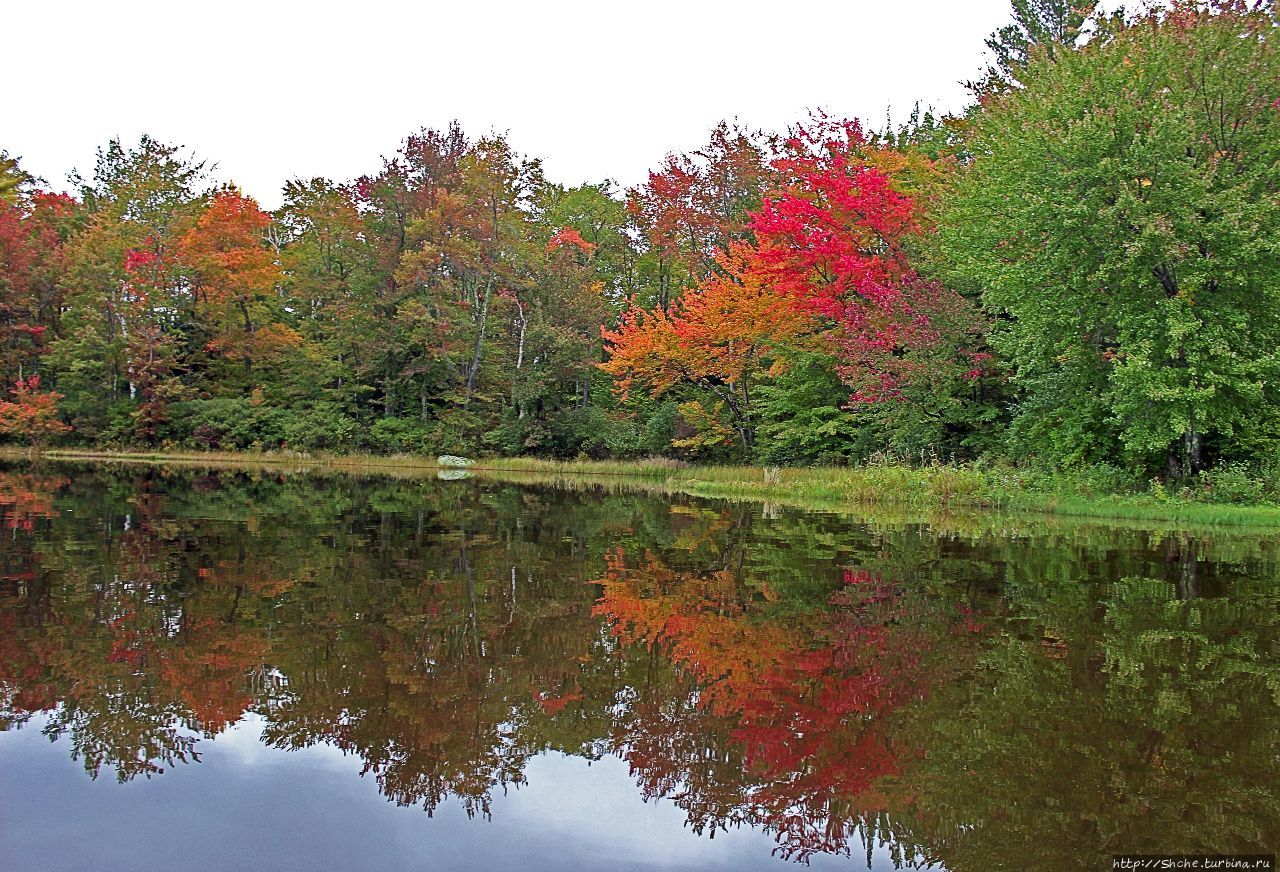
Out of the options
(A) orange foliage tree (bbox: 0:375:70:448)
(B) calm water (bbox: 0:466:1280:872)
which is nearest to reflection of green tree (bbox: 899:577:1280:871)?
(B) calm water (bbox: 0:466:1280:872)

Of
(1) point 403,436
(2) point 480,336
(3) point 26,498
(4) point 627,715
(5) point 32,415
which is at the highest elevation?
(2) point 480,336

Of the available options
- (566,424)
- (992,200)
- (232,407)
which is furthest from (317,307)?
(992,200)

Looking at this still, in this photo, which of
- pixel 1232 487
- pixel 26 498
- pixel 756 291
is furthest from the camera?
pixel 756 291

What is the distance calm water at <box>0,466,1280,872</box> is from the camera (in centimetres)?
347

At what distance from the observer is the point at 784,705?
4898 millimetres

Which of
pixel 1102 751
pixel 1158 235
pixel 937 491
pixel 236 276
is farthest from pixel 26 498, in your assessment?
pixel 236 276

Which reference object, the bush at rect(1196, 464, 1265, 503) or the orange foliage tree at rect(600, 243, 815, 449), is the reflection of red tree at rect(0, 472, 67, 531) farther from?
the bush at rect(1196, 464, 1265, 503)

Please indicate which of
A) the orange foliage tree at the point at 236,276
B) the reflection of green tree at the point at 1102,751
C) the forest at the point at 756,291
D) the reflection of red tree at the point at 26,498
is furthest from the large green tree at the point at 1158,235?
the orange foliage tree at the point at 236,276

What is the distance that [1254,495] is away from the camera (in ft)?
51.4

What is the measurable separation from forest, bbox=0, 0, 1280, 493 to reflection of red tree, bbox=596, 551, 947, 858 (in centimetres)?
1229

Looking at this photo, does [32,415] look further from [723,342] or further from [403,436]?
[723,342]

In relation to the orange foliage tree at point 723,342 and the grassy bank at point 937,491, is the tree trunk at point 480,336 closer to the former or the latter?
the orange foliage tree at point 723,342

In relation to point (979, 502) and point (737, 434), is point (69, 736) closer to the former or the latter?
point (979, 502)

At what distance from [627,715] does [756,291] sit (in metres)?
24.2
